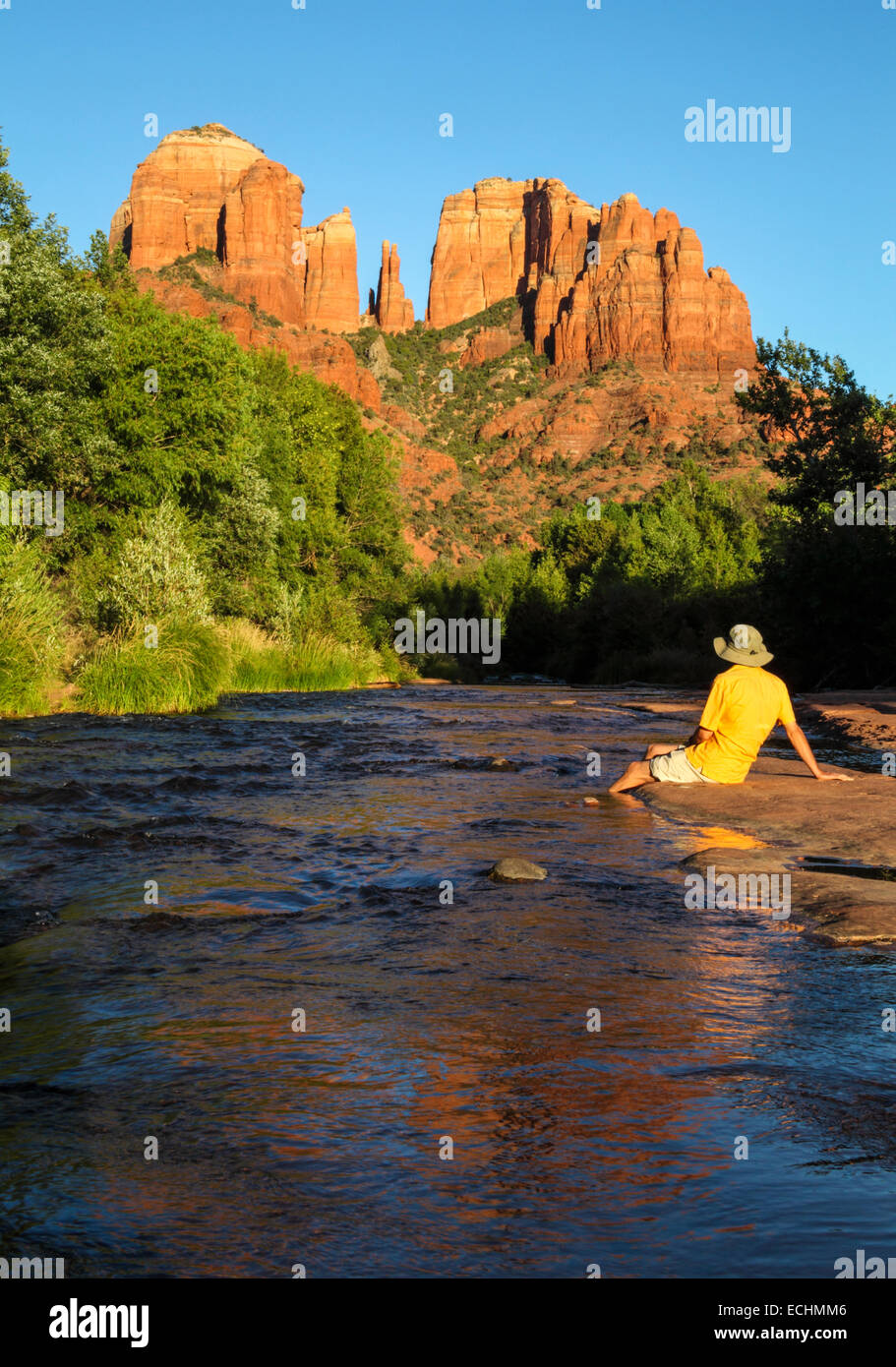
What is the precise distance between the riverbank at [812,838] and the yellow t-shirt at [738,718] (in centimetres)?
23

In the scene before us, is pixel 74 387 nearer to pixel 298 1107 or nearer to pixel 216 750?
pixel 216 750

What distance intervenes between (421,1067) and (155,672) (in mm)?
17337

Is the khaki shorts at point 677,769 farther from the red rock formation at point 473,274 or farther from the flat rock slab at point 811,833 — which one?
the red rock formation at point 473,274

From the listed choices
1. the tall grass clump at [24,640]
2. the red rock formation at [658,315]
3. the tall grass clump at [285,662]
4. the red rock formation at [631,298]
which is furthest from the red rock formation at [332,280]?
the tall grass clump at [24,640]

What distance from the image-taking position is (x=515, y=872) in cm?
786

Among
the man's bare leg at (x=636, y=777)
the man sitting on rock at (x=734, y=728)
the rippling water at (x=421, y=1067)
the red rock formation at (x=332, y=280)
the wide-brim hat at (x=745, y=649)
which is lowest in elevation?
the rippling water at (x=421, y=1067)

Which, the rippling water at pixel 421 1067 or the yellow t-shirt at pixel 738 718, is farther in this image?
the yellow t-shirt at pixel 738 718

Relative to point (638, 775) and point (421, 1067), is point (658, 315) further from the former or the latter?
point (421, 1067)

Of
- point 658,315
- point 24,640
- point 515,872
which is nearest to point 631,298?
point 658,315

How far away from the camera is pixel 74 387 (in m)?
30.3

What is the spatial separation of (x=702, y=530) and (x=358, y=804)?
216 ft

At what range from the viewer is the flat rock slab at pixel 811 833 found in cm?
666

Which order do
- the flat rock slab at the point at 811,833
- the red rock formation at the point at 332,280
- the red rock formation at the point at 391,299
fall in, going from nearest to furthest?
1. the flat rock slab at the point at 811,833
2. the red rock formation at the point at 332,280
3. the red rock formation at the point at 391,299
